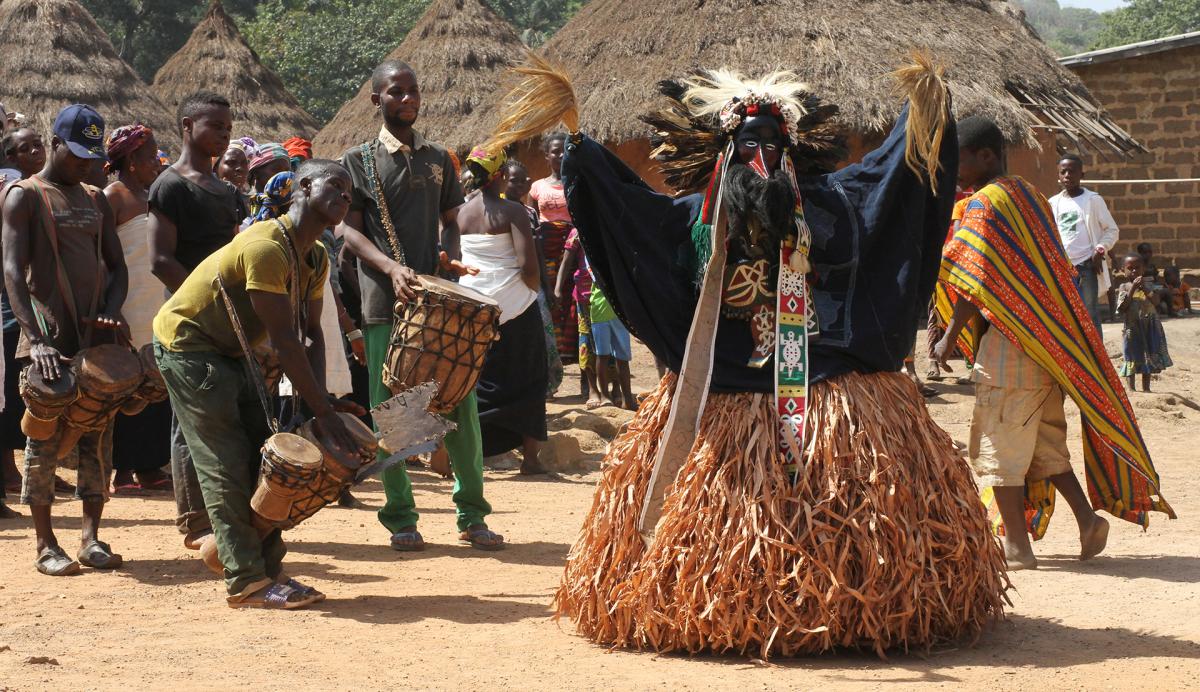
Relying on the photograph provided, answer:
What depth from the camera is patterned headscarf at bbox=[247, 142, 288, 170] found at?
26.0ft

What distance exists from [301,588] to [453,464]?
1268mm

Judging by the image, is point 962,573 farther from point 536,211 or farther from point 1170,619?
point 536,211

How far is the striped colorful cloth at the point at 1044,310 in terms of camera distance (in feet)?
19.1

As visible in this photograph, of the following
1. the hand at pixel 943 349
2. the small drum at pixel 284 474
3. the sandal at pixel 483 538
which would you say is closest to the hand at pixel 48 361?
the small drum at pixel 284 474

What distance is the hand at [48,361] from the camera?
575 cm

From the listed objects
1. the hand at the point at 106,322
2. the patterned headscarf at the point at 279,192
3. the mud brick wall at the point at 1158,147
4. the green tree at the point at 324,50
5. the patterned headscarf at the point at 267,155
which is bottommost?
the hand at the point at 106,322

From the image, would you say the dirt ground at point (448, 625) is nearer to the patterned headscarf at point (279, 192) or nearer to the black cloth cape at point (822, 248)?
the black cloth cape at point (822, 248)

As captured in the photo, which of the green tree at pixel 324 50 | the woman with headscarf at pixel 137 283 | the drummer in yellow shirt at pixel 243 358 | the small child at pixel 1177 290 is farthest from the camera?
the green tree at pixel 324 50

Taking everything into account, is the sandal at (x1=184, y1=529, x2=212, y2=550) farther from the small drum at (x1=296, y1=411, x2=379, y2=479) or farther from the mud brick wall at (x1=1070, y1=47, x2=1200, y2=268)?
A: the mud brick wall at (x1=1070, y1=47, x2=1200, y2=268)

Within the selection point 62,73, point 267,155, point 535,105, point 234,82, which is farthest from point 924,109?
point 234,82

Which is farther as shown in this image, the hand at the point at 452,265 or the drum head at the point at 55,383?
the hand at the point at 452,265

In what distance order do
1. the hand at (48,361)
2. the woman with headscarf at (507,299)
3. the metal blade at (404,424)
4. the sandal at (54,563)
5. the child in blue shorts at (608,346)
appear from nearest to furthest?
1. the metal blade at (404,424)
2. the hand at (48,361)
3. the sandal at (54,563)
4. the woman with headscarf at (507,299)
5. the child in blue shorts at (608,346)

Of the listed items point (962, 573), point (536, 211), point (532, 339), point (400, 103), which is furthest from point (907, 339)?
point (536, 211)

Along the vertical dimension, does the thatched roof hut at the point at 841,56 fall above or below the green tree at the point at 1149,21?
below
